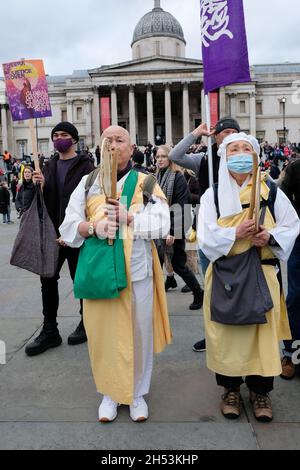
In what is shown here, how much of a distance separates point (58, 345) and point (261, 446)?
236 cm

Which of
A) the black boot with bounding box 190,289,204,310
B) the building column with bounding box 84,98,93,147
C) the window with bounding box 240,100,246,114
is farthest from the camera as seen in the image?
the window with bounding box 240,100,246,114

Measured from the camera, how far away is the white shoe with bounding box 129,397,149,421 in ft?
9.90

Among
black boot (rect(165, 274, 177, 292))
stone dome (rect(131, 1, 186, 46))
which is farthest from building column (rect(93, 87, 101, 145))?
black boot (rect(165, 274, 177, 292))

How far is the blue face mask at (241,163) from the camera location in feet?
9.77

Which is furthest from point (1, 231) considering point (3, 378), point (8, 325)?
point (3, 378)

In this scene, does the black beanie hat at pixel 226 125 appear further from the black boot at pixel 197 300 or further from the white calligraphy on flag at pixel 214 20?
the black boot at pixel 197 300

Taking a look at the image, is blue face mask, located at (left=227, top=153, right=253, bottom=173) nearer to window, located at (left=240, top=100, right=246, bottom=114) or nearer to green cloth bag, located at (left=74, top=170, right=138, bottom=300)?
green cloth bag, located at (left=74, top=170, right=138, bottom=300)

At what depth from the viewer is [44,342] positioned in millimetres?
4340

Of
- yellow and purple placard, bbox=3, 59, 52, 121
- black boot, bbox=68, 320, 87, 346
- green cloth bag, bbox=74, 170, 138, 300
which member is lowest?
black boot, bbox=68, 320, 87, 346

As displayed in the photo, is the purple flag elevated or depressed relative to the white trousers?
elevated

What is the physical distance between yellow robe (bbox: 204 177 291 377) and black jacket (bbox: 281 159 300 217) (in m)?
0.69

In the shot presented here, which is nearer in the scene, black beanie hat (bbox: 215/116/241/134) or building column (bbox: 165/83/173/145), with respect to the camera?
black beanie hat (bbox: 215/116/241/134)

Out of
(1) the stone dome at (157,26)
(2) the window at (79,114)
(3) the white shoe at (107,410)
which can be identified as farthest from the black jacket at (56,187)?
(1) the stone dome at (157,26)

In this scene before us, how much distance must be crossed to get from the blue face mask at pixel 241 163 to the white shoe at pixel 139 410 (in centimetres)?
169
